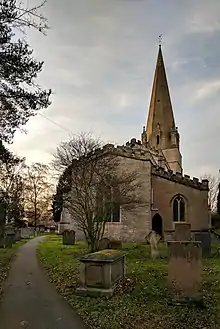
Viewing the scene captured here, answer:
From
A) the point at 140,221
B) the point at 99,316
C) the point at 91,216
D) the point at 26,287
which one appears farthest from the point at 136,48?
the point at 140,221

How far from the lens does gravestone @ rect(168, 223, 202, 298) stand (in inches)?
300

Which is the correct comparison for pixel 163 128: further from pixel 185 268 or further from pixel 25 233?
pixel 185 268

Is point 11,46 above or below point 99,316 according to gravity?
above

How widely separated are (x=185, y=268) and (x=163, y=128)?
48.9 metres

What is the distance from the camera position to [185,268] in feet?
25.5

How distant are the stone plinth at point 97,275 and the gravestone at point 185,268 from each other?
4.85 ft

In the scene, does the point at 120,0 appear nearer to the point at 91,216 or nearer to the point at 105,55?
the point at 105,55

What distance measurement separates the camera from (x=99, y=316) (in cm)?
655

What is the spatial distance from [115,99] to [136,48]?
5.01 m

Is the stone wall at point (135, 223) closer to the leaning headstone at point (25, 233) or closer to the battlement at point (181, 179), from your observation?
the battlement at point (181, 179)

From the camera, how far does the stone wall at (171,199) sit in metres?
31.6

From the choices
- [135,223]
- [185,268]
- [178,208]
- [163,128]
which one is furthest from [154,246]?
[163,128]

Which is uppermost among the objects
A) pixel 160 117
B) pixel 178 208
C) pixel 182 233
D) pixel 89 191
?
pixel 160 117

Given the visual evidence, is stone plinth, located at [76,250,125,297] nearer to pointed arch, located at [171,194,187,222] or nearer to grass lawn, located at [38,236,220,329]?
grass lawn, located at [38,236,220,329]
